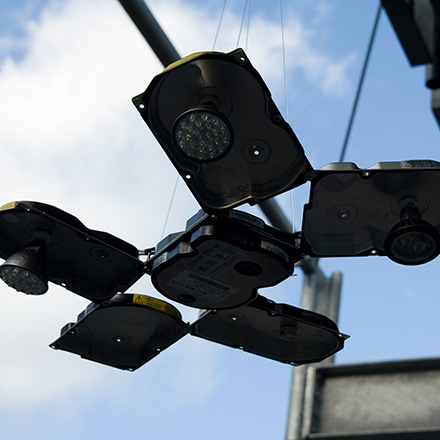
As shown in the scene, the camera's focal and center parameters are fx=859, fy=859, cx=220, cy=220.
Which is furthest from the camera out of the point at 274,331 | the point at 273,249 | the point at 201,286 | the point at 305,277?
the point at 305,277

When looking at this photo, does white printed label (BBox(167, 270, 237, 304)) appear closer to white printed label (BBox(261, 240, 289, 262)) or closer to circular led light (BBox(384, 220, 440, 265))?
white printed label (BBox(261, 240, 289, 262))

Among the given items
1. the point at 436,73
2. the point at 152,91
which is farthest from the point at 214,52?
the point at 436,73

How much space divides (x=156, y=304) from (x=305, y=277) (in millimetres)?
4389

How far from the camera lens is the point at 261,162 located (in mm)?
5781

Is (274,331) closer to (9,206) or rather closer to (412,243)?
(412,243)

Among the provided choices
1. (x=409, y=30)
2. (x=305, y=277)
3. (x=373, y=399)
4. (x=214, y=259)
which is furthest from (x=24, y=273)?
(x=305, y=277)

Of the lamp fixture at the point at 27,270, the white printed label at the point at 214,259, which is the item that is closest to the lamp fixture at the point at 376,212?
the white printed label at the point at 214,259

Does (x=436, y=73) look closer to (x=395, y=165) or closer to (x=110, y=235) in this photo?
(x=395, y=165)

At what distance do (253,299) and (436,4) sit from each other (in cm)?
371

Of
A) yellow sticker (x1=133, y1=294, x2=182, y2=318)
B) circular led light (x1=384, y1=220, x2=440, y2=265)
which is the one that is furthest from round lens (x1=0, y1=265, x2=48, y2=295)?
circular led light (x1=384, y1=220, x2=440, y2=265)

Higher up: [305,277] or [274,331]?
[305,277]

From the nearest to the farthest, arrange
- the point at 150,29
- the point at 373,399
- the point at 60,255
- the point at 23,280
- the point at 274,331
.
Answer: the point at 373,399, the point at 23,280, the point at 60,255, the point at 274,331, the point at 150,29

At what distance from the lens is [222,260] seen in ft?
20.3

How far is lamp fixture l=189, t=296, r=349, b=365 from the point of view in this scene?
688 centimetres
